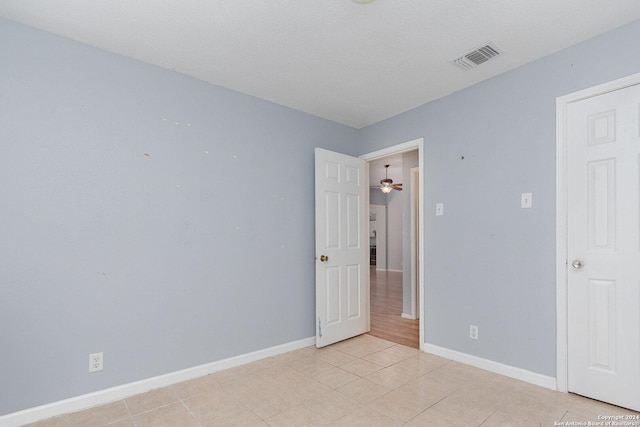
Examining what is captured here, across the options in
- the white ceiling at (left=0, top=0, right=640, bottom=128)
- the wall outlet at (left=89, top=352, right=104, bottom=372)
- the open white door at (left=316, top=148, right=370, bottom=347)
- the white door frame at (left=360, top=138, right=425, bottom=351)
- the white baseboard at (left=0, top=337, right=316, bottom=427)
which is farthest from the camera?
the open white door at (left=316, top=148, right=370, bottom=347)

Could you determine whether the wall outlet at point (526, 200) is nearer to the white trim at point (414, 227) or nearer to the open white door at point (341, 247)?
the open white door at point (341, 247)

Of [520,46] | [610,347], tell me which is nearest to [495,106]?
[520,46]

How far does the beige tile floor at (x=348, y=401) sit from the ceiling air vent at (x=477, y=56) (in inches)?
98.7

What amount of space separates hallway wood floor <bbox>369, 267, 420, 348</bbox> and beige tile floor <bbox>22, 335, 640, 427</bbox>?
2.58 feet

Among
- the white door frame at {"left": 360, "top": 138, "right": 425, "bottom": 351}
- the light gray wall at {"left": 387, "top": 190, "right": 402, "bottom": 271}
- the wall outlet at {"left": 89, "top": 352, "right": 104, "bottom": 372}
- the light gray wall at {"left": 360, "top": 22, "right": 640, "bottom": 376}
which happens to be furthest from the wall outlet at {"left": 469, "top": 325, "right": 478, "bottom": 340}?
the light gray wall at {"left": 387, "top": 190, "right": 402, "bottom": 271}

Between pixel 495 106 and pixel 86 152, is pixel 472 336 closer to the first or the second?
pixel 495 106

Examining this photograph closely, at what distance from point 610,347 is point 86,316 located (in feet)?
11.8

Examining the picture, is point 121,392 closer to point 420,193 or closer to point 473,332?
point 473,332

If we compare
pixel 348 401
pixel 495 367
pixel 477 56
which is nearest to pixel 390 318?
pixel 495 367

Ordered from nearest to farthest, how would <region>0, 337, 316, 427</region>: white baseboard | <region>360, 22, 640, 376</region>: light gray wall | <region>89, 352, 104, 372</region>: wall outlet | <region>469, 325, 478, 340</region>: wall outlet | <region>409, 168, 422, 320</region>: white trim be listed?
<region>0, 337, 316, 427</region>: white baseboard < <region>89, 352, 104, 372</region>: wall outlet < <region>360, 22, 640, 376</region>: light gray wall < <region>469, 325, 478, 340</region>: wall outlet < <region>409, 168, 422, 320</region>: white trim

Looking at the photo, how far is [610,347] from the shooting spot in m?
2.21

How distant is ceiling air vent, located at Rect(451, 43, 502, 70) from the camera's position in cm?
239

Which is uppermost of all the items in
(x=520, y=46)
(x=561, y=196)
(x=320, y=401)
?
(x=520, y=46)

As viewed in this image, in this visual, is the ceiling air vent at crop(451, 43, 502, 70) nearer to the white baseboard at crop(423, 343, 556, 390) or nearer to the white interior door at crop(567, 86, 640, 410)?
the white interior door at crop(567, 86, 640, 410)
